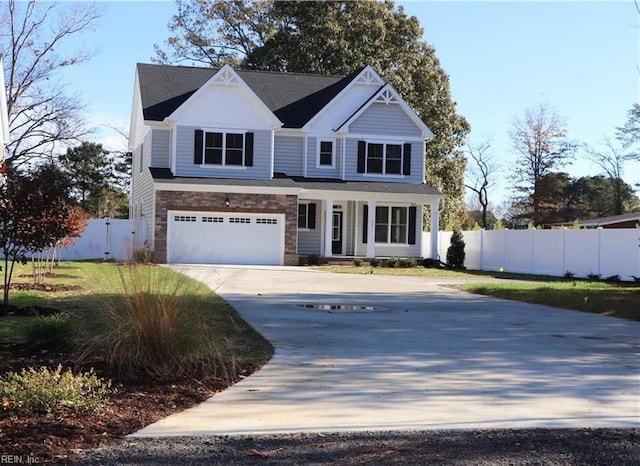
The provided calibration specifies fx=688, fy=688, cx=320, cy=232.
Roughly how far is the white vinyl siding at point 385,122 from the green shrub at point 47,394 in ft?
87.8

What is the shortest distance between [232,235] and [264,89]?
8.68 m

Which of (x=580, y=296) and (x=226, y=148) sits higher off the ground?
(x=226, y=148)

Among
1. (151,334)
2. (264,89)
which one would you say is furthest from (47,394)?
(264,89)

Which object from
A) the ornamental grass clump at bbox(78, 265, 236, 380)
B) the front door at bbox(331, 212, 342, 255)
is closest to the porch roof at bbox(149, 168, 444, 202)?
the front door at bbox(331, 212, 342, 255)

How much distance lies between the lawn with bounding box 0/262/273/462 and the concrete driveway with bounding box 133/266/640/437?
→ 26 centimetres

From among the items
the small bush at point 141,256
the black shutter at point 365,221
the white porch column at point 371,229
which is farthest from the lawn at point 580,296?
the black shutter at point 365,221

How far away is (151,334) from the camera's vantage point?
754 centimetres

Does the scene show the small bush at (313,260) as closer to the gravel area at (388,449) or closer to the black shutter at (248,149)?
the black shutter at (248,149)

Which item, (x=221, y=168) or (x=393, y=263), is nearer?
(x=221, y=168)

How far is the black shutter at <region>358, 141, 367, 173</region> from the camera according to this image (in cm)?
3225

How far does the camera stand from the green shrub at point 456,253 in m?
32.6

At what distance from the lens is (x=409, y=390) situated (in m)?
7.39

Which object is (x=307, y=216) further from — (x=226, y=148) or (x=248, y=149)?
(x=226, y=148)

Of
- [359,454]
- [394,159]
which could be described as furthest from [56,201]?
[394,159]
